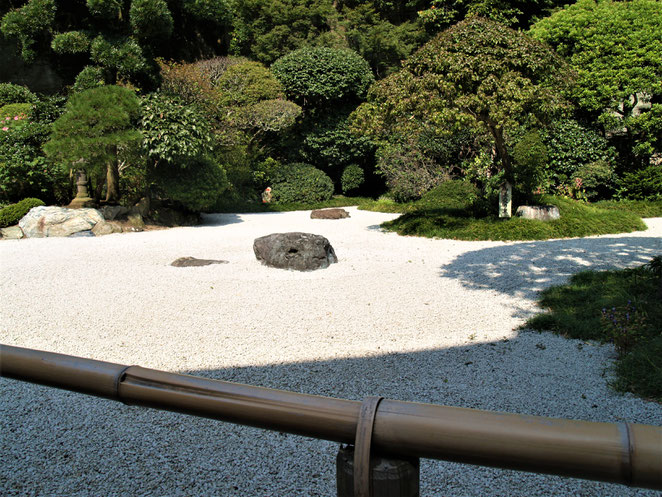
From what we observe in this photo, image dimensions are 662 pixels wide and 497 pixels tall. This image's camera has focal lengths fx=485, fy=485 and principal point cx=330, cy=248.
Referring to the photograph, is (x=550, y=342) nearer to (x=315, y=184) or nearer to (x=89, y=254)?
(x=89, y=254)

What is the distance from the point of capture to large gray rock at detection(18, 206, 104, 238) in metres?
9.45

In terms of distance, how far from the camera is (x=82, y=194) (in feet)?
35.5

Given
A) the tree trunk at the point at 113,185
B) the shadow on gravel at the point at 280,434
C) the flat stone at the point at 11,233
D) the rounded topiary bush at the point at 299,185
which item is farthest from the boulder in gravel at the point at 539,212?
the flat stone at the point at 11,233

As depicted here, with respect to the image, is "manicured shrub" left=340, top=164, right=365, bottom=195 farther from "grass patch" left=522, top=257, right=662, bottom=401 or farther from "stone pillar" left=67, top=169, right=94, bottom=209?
"grass patch" left=522, top=257, right=662, bottom=401

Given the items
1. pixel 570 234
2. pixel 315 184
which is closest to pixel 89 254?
pixel 570 234

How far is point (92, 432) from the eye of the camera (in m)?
2.44

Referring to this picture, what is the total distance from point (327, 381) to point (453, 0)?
53.8ft

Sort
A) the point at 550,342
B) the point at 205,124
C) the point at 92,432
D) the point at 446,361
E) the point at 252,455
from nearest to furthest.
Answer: the point at 252,455 < the point at 92,432 < the point at 446,361 < the point at 550,342 < the point at 205,124

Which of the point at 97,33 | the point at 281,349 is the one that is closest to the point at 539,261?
the point at 281,349

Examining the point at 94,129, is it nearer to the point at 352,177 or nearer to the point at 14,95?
the point at 14,95

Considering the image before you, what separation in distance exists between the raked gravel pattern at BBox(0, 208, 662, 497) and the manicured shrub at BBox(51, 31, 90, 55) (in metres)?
5.91

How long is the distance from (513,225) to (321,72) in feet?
36.2

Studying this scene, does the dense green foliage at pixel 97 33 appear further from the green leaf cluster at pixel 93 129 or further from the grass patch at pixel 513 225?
the grass patch at pixel 513 225

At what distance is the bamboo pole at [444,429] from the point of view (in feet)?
2.47
